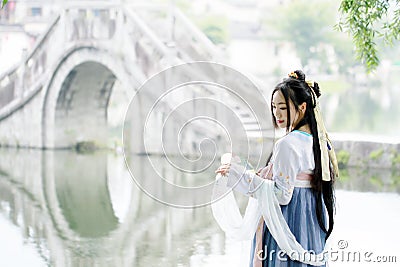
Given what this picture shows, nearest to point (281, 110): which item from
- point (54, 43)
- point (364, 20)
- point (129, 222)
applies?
point (364, 20)

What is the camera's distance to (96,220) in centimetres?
646

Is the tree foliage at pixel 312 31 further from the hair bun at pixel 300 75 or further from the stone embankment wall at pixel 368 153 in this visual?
the hair bun at pixel 300 75

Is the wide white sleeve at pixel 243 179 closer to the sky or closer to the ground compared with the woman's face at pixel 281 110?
closer to the ground

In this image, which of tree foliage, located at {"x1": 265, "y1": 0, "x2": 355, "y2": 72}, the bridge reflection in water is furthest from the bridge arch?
tree foliage, located at {"x1": 265, "y1": 0, "x2": 355, "y2": 72}

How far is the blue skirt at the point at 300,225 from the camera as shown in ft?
9.47

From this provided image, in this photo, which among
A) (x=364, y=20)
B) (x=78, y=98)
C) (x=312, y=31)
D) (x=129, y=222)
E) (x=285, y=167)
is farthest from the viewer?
(x=312, y=31)

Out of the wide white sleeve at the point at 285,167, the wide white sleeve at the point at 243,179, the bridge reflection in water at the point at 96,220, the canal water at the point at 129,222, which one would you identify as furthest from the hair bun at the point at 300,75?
the bridge reflection in water at the point at 96,220

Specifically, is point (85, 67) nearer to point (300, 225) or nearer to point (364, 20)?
point (364, 20)

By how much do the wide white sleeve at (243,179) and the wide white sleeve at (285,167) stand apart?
0.07 m

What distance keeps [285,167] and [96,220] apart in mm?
3863

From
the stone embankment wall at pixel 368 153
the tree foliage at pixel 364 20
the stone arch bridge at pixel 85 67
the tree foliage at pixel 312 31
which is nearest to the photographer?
the tree foliage at pixel 364 20

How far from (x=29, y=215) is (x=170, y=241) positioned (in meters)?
1.51

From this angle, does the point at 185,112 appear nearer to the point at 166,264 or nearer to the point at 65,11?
the point at 65,11

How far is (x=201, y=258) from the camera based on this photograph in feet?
16.5
